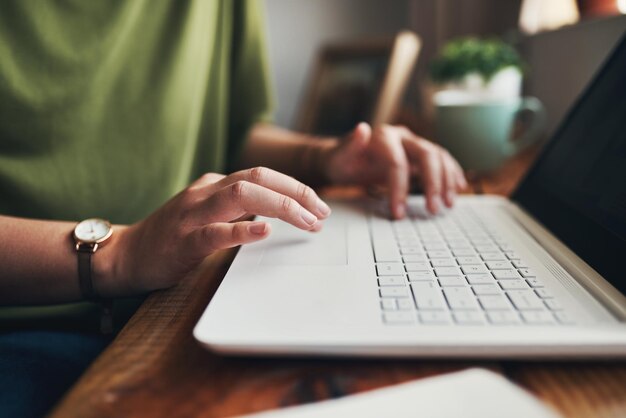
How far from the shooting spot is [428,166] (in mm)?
600

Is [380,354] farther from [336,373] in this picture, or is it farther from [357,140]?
[357,140]

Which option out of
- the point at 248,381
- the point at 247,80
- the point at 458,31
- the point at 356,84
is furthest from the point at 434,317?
the point at 458,31

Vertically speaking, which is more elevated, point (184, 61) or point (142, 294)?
point (184, 61)

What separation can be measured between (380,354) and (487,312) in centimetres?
8

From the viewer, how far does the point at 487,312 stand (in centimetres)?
32

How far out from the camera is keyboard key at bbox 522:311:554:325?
306mm

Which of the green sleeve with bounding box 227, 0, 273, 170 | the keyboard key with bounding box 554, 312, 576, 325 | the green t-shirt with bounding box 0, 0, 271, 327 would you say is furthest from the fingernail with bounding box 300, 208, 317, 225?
the green sleeve with bounding box 227, 0, 273, 170

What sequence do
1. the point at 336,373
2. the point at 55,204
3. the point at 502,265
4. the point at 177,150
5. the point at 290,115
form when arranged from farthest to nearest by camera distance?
the point at 290,115, the point at 177,150, the point at 55,204, the point at 502,265, the point at 336,373

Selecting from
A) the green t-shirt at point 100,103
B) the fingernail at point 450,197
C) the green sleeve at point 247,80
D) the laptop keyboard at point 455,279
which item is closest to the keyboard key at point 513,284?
the laptop keyboard at point 455,279

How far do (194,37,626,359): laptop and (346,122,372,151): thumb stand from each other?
10 cm

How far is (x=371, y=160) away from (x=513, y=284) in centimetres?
35

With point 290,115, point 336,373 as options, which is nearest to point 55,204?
point 336,373

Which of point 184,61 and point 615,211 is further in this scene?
point 184,61

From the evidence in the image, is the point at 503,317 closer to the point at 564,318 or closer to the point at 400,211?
the point at 564,318
